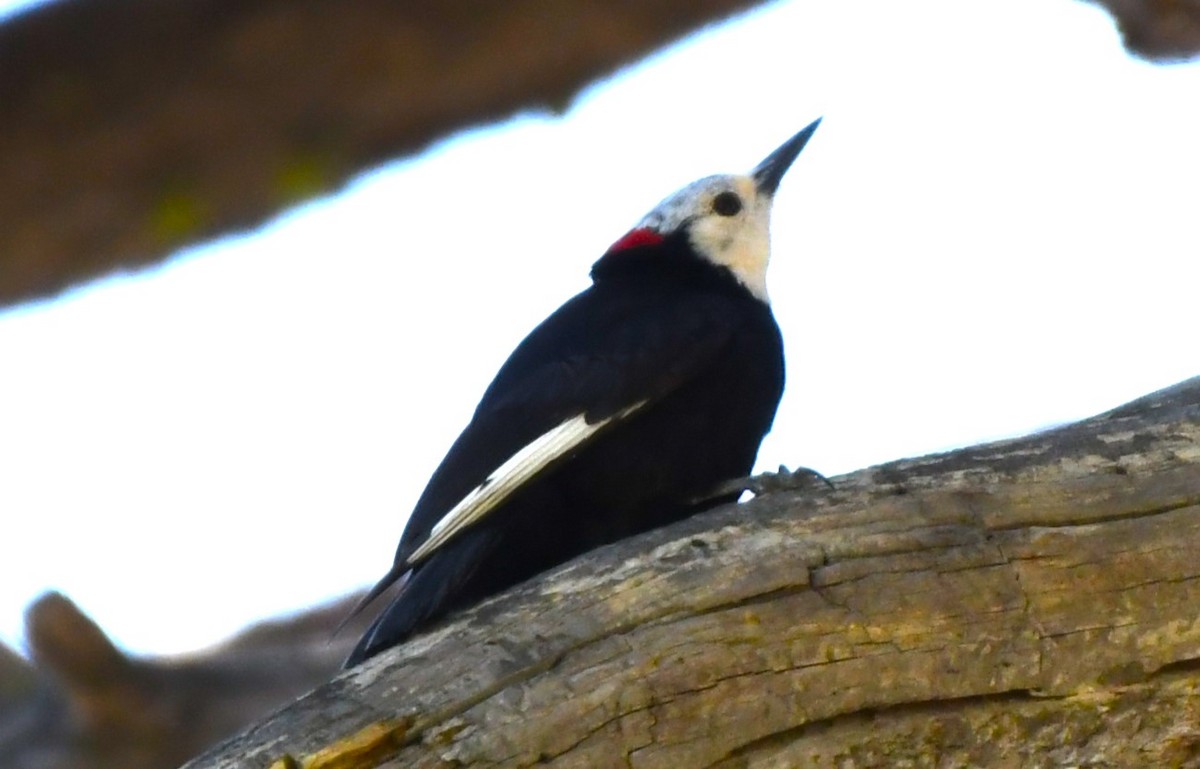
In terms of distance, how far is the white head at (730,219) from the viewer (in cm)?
384

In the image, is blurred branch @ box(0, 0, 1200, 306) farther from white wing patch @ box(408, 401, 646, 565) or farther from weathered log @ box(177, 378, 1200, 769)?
weathered log @ box(177, 378, 1200, 769)

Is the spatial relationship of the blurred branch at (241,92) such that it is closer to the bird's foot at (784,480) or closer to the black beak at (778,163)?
the black beak at (778,163)

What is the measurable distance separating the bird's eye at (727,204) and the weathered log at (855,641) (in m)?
1.57

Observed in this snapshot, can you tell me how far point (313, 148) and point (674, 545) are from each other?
1.47 m

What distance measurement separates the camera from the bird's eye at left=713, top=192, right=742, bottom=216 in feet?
13.1

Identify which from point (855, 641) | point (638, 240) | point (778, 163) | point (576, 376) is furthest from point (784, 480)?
point (778, 163)

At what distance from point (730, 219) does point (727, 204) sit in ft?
0.21

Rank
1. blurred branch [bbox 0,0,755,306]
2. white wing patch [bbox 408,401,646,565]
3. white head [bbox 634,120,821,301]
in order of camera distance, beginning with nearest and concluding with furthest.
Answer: white wing patch [bbox 408,401,646,565]
blurred branch [bbox 0,0,755,306]
white head [bbox 634,120,821,301]

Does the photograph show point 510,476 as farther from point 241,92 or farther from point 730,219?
point 730,219

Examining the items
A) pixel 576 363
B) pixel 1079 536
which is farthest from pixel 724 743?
pixel 576 363

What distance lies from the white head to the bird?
0.37m

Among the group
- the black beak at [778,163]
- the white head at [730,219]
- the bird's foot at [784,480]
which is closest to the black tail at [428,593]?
the bird's foot at [784,480]

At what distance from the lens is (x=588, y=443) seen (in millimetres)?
2889

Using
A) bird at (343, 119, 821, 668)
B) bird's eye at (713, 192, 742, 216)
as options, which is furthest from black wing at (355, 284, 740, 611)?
bird's eye at (713, 192, 742, 216)
